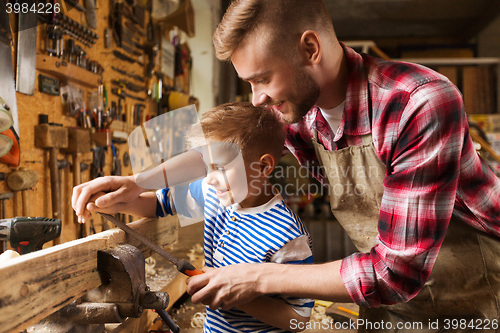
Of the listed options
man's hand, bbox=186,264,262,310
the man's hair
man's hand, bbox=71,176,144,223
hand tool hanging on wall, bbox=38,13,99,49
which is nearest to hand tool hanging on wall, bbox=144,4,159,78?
hand tool hanging on wall, bbox=38,13,99,49

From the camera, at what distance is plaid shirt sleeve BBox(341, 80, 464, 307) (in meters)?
0.74

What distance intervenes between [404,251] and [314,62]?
49cm

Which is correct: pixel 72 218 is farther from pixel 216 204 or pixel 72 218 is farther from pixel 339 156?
pixel 339 156

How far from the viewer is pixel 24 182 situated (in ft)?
4.84

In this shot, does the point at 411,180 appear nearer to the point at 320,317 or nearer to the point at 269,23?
the point at 269,23

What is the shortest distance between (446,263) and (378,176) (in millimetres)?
333

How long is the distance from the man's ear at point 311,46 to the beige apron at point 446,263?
0.25 meters

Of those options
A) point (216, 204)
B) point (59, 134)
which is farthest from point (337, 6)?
point (216, 204)

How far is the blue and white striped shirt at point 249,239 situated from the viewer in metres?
0.92

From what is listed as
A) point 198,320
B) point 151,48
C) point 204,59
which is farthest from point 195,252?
point 204,59

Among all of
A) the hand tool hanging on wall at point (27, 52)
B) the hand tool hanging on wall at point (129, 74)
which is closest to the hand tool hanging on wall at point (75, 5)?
the hand tool hanging on wall at point (27, 52)

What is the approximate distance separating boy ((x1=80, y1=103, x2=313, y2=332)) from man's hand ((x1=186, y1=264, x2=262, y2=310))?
0.30 feet

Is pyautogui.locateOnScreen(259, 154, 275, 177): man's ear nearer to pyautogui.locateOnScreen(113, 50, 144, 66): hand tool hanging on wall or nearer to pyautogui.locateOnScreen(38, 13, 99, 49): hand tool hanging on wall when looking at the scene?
pyautogui.locateOnScreen(38, 13, 99, 49): hand tool hanging on wall

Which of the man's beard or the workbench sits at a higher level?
the man's beard
